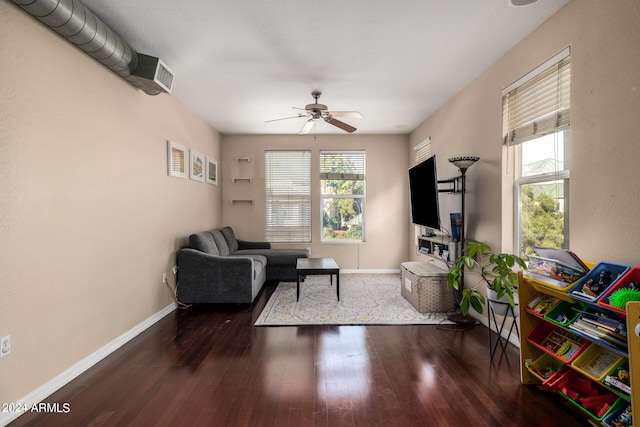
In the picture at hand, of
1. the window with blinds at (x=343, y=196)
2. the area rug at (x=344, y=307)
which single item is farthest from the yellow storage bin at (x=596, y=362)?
the window with blinds at (x=343, y=196)

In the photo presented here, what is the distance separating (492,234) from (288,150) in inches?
155

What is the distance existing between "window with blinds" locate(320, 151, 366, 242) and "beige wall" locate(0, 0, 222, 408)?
3.23 metres

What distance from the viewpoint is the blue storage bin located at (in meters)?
1.66

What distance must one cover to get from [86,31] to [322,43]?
1749 millimetres

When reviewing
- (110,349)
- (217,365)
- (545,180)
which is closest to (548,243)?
(545,180)

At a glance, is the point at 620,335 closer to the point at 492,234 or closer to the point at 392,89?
the point at 492,234

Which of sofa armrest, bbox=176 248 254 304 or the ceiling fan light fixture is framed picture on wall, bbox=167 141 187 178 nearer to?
sofa armrest, bbox=176 248 254 304

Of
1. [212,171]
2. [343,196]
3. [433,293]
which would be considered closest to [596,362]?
[433,293]

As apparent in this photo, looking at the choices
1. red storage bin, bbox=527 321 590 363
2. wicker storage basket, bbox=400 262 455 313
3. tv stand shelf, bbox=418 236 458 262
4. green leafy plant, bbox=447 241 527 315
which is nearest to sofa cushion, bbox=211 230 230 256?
wicker storage basket, bbox=400 262 455 313

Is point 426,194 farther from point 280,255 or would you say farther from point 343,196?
point 280,255

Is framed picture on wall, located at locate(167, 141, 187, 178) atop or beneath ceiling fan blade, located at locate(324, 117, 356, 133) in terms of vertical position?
beneath

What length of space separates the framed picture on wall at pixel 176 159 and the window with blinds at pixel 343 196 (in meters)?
2.60

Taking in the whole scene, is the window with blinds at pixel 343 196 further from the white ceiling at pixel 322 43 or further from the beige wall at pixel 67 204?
the beige wall at pixel 67 204

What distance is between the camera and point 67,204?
89.3 inches
